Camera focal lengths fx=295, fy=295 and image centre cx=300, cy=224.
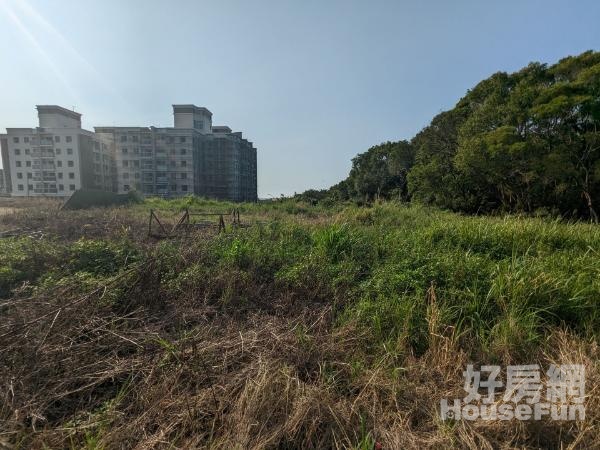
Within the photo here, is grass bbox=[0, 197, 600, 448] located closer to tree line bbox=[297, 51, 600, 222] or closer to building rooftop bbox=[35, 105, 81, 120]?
tree line bbox=[297, 51, 600, 222]

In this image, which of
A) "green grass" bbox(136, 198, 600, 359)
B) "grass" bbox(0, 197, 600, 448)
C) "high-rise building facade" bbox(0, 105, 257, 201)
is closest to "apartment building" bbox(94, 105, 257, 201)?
"high-rise building facade" bbox(0, 105, 257, 201)

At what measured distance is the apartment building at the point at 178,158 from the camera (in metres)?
49.0

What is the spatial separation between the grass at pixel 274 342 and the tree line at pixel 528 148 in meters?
12.5

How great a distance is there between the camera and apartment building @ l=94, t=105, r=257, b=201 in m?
49.0

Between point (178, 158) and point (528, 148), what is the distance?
156 ft

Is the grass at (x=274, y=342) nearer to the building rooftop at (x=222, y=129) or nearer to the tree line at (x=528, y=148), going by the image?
the tree line at (x=528, y=148)

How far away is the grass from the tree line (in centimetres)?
1249

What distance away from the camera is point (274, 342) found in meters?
2.66

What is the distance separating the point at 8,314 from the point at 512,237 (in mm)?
6899

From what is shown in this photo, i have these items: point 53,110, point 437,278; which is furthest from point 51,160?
point 437,278

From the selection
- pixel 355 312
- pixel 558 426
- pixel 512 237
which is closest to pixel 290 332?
pixel 355 312

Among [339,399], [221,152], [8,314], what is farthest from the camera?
[221,152]

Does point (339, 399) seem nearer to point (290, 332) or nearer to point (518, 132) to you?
point (290, 332)

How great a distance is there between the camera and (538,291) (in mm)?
3148
